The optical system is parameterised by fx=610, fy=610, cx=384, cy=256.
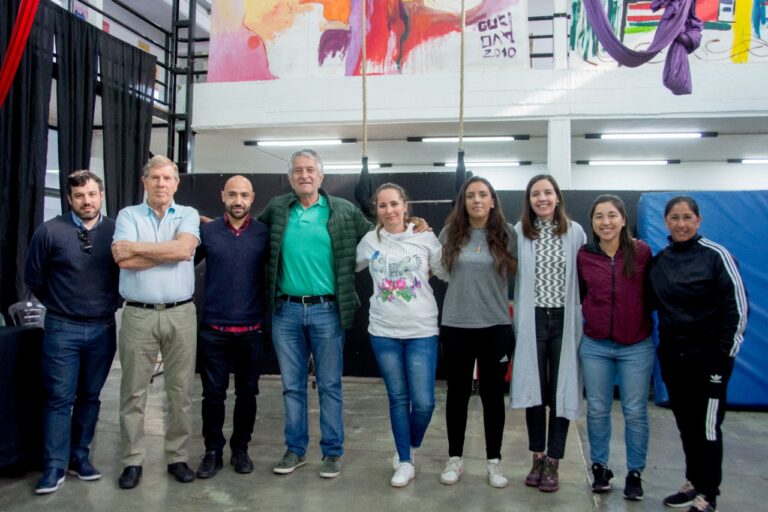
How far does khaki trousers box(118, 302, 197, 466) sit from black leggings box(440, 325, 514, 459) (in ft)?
3.89

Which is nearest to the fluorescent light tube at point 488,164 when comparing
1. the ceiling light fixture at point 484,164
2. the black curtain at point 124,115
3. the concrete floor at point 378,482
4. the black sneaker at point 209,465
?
the ceiling light fixture at point 484,164

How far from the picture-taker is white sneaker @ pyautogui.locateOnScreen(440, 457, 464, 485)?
2.87 meters

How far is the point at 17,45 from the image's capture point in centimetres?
381

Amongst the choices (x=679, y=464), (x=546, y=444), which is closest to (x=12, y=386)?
(x=546, y=444)

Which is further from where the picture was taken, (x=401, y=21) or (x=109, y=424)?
(x=401, y=21)

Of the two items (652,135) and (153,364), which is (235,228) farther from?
(652,135)

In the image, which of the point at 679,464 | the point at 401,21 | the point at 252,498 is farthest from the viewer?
the point at 401,21

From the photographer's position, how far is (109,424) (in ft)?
13.0

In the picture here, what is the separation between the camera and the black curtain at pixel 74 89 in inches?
195

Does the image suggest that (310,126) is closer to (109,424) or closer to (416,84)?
(416,84)

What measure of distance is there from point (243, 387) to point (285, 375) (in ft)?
0.74

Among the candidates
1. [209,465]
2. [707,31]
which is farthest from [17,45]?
[707,31]

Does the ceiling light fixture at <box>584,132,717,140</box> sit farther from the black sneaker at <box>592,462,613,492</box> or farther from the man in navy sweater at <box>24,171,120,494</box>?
the man in navy sweater at <box>24,171,120,494</box>

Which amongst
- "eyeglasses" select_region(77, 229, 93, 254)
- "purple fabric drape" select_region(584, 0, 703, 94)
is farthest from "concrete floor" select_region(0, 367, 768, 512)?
"purple fabric drape" select_region(584, 0, 703, 94)
